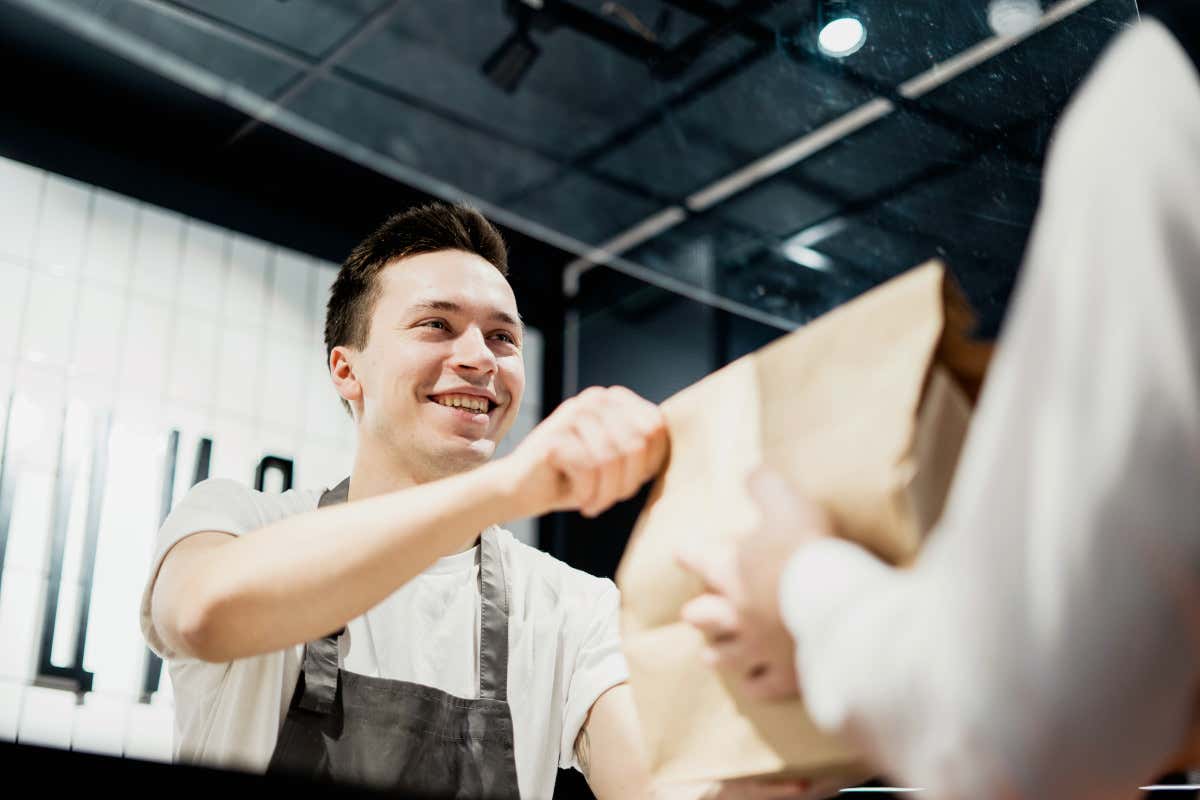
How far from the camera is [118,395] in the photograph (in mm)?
3355

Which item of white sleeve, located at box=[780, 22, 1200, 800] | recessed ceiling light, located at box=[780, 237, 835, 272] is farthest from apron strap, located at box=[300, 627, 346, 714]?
recessed ceiling light, located at box=[780, 237, 835, 272]

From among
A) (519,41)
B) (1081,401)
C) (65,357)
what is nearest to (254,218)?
(65,357)

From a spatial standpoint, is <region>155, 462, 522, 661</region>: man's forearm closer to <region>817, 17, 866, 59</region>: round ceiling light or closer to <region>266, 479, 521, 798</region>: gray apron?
<region>266, 479, 521, 798</region>: gray apron

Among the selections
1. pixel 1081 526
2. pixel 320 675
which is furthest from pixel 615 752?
pixel 1081 526

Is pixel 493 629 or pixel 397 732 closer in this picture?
pixel 397 732

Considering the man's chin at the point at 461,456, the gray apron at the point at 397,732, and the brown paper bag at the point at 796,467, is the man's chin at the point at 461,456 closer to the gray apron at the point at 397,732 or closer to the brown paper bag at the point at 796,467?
the gray apron at the point at 397,732

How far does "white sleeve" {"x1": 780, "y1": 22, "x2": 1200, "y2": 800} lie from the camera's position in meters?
0.51

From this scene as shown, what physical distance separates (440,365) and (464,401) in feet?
0.20

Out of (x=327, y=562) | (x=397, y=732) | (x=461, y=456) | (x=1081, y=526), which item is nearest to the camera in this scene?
(x=1081, y=526)

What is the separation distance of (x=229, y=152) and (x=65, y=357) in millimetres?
852

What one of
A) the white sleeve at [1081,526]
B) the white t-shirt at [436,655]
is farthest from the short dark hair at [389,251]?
the white sleeve at [1081,526]

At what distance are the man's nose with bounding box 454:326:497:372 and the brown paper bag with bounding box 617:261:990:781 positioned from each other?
2.54ft

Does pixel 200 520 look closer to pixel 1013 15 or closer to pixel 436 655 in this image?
pixel 436 655

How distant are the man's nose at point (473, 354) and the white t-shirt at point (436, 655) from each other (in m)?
0.24
